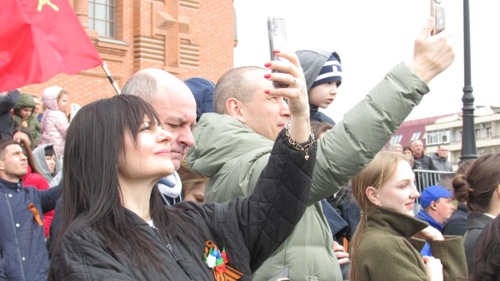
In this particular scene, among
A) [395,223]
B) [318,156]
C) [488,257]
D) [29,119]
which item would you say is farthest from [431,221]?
[29,119]

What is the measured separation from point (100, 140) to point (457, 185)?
3.71m

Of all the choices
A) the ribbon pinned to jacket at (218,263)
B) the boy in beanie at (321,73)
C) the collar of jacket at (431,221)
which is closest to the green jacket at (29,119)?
the collar of jacket at (431,221)

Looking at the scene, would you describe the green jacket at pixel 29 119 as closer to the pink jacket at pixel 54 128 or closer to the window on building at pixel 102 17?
the pink jacket at pixel 54 128

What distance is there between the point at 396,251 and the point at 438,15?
1.81 m

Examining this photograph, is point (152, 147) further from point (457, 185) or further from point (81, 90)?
point (81, 90)

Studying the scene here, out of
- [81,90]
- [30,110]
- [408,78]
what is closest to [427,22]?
[408,78]

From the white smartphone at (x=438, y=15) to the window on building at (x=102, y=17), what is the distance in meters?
20.6

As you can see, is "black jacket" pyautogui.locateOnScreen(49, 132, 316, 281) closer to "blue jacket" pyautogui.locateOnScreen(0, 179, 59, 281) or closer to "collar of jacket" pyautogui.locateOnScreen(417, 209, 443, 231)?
"blue jacket" pyautogui.locateOnScreen(0, 179, 59, 281)

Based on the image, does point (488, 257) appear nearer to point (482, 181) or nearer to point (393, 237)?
point (393, 237)

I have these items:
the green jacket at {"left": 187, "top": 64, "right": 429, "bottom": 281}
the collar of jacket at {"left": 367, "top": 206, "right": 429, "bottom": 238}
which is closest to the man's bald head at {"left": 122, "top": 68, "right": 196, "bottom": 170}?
the green jacket at {"left": 187, "top": 64, "right": 429, "bottom": 281}

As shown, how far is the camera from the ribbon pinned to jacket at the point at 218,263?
345 centimetres

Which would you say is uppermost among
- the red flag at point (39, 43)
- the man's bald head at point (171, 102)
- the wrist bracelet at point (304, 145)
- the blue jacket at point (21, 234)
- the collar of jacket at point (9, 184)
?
the red flag at point (39, 43)

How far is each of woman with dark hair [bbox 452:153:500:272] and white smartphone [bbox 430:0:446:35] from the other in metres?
2.32

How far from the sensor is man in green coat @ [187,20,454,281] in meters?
3.78
